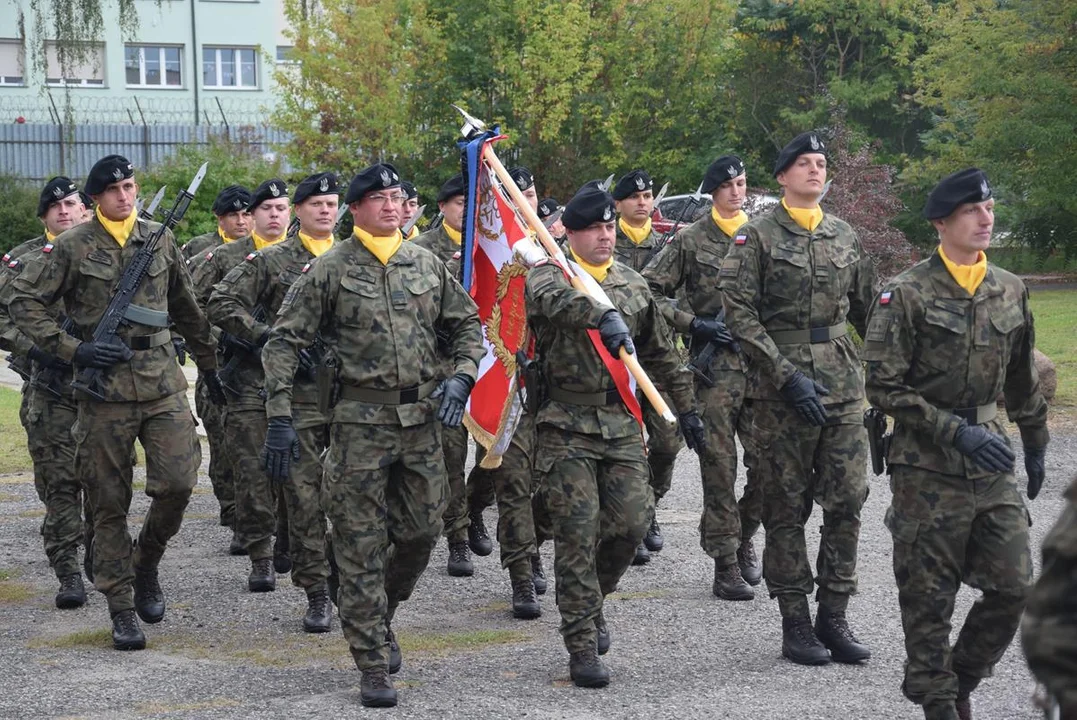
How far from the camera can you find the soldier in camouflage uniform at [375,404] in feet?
22.2

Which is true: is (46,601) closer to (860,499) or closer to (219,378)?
(219,378)

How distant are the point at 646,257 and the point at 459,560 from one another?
249cm

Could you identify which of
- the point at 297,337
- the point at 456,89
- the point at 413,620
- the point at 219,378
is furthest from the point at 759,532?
the point at 456,89

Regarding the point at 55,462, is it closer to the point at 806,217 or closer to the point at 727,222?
the point at 727,222

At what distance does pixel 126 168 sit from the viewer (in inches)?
316

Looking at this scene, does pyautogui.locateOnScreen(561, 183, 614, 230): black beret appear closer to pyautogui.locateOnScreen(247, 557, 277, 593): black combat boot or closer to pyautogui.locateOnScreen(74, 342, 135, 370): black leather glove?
pyautogui.locateOnScreen(74, 342, 135, 370): black leather glove

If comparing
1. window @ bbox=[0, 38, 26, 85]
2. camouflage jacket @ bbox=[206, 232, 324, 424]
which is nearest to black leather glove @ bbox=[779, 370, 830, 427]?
camouflage jacket @ bbox=[206, 232, 324, 424]

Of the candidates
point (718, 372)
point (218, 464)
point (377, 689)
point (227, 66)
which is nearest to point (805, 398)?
point (718, 372)

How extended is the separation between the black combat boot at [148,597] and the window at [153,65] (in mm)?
40203

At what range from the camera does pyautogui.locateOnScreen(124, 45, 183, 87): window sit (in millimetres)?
46188

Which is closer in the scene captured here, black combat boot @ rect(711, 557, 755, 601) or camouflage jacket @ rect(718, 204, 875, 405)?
camouflage jacket @ rect(718, 204, 875, 405)

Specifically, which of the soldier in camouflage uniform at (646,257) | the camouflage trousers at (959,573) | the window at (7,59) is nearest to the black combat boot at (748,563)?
the soldier in camouflage uniform at (646,257)

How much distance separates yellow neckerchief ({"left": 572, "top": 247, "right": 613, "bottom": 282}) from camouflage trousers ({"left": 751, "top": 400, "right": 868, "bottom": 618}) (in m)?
1.01

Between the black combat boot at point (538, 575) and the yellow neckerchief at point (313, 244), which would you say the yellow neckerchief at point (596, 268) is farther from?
the yellow neckerchief at point (313, 244)
